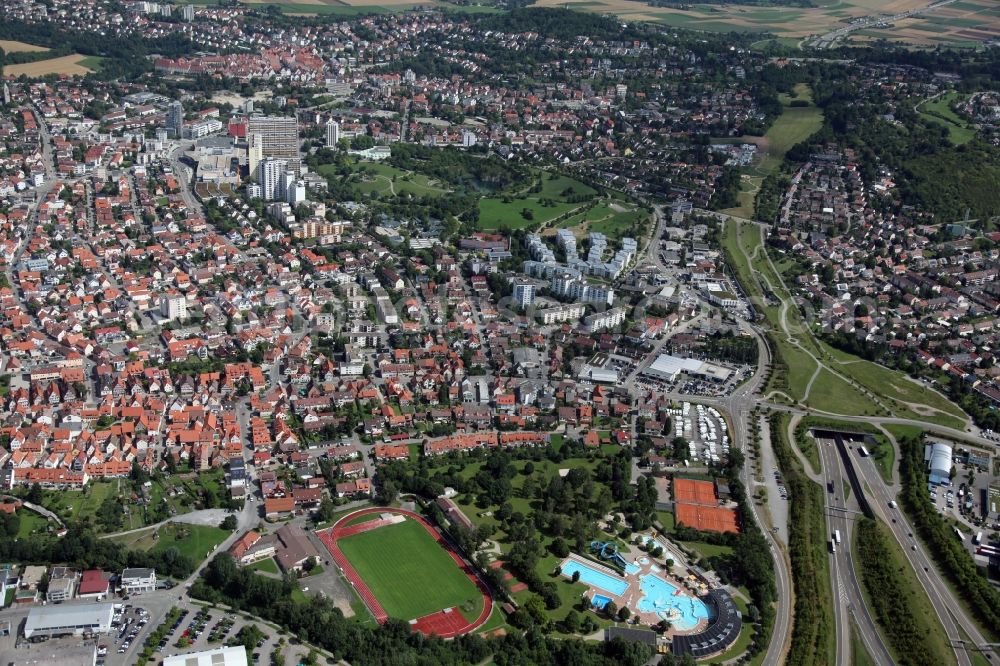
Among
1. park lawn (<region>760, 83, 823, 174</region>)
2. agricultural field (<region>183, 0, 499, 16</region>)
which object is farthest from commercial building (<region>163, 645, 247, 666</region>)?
agricultural field (<region>183, 0, 499, 16</region>)

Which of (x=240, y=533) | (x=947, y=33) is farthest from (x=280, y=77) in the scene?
(x=947, y=33)

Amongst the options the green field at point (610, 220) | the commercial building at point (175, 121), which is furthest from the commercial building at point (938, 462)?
the commercial building at point (175, 121)

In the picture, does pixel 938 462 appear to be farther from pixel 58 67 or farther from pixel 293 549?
pixel 58 67

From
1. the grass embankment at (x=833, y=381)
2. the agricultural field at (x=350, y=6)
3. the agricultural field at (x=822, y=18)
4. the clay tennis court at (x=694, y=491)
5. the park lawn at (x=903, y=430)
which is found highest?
the agricultural field at (x=822, y=18)

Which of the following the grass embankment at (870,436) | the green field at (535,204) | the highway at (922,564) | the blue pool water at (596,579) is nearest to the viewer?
the highway at (922,564)

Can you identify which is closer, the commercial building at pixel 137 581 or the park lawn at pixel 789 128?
the commercial building at pixel 137 581

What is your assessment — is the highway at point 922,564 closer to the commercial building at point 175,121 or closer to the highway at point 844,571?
the highway at point 844,571
